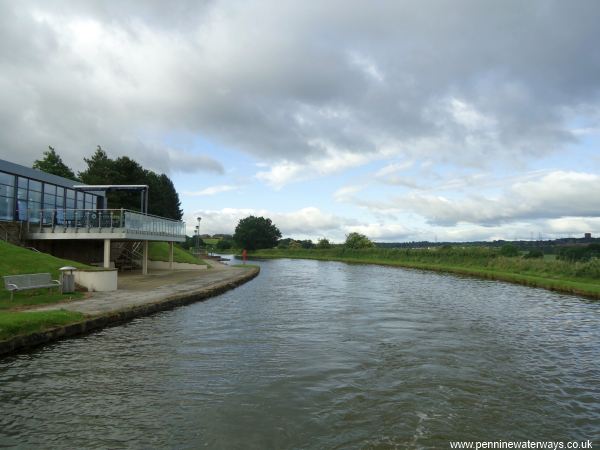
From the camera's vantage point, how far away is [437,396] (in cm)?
854

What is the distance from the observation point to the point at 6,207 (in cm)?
2639

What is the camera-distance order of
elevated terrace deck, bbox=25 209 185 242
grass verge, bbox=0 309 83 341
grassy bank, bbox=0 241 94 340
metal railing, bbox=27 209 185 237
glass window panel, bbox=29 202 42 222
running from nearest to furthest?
grass verge, bbox=0 309 83 341, grassy bank, bbox=0 241 94 340, elevated terrace deck, bbox=25 209 185 242, metal railing, bbox=27 209 185 237, glass window panel, bbox=29 202 42 222

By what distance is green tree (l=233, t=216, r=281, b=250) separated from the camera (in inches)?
5374

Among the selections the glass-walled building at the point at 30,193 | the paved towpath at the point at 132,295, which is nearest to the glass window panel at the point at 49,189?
the glass-walled building at the point at 30,193

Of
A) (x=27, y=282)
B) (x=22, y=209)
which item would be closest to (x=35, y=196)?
(x=22, y=209)

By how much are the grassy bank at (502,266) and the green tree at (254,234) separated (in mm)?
56872

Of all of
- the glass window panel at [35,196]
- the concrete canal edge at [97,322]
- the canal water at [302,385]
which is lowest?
the canal water at [302,385]

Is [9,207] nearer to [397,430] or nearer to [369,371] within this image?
[369,371]

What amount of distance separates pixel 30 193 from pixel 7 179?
7.14ft

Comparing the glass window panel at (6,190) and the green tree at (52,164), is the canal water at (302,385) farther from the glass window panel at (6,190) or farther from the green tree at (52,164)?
the green tree at (52,164)

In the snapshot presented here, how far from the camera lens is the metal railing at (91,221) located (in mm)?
26844

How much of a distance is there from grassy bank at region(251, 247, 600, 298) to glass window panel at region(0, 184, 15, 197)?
34.1 metres

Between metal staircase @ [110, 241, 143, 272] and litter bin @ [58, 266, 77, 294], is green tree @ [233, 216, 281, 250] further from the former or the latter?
litter bin @ [58, 266, 77, 294]

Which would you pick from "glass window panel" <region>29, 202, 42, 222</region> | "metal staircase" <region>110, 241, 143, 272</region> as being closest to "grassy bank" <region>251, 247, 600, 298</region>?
"metal staircase" <region>110, 241, 143, 272</region>
